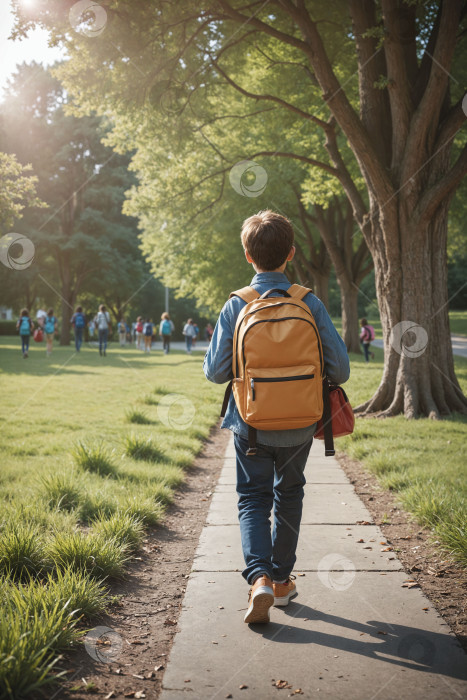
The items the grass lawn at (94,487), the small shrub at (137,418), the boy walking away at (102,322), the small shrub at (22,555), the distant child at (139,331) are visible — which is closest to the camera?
the grass lawn at (94,487)

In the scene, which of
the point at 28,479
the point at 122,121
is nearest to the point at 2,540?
the point at 28,479

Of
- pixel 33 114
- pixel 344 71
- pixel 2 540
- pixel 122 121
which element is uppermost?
pixel 33 114

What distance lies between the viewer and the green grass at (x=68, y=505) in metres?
2.57

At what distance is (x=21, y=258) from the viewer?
3744 cm

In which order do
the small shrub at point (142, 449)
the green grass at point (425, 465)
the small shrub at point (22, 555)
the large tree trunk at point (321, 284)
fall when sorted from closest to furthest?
1. the small shrub at point (22, 555)
2. the green grass at point (425, 465)
3. the small shrub at point (142, 449)
4. the large tree trunk at point (321, 284)

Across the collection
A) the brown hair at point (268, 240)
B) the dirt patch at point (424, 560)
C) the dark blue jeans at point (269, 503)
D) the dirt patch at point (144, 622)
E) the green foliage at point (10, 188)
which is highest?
the green foliage at point (10, 188)

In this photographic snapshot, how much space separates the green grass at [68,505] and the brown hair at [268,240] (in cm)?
187

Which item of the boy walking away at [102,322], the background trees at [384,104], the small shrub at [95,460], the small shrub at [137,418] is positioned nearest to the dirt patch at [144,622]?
the small shrub at [95,460]

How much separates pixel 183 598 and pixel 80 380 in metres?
12.6

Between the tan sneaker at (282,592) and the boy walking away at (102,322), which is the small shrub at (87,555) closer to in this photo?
the tan sneaker at (282,592)

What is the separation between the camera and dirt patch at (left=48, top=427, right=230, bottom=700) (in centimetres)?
247

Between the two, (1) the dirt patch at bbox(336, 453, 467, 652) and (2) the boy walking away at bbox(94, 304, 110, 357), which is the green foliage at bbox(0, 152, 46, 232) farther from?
(1) the dirt patch at bbox(336, 453, 467, 652)

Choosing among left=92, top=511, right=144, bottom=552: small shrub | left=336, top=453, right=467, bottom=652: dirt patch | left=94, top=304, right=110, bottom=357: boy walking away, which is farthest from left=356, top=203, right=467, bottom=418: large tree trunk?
left=94, top=304, right=110, bottom=357: boy walking away

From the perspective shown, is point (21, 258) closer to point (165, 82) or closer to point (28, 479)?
point (165, 82)
